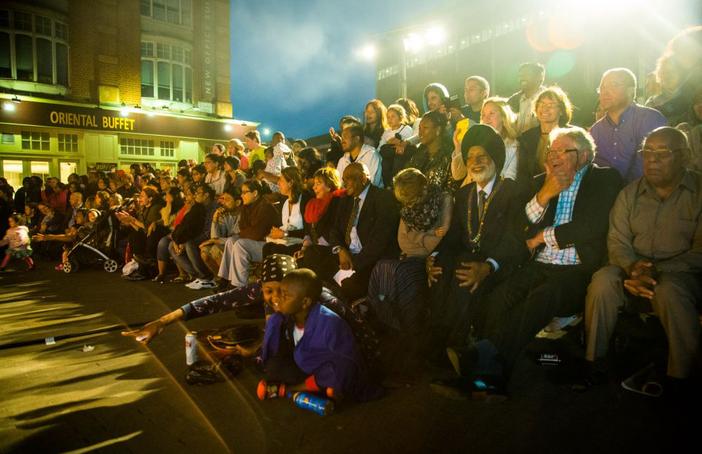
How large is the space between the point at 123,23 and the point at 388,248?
23614 millimetres

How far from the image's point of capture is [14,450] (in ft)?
10.0

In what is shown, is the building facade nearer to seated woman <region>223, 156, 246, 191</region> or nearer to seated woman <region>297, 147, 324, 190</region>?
seated woman <region>223, 156, 246, 191</region>

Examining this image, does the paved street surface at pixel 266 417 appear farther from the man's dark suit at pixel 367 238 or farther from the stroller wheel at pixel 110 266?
the stroller wheel at pixel 110 266

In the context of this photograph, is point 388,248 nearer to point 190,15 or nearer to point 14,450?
point 14,450

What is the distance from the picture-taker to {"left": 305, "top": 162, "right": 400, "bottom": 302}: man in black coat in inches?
202

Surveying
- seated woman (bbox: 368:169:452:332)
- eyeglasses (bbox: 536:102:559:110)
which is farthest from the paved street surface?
eyeglasses (bbox: 536:102:559:110)

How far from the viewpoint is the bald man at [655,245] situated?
3.47 metres

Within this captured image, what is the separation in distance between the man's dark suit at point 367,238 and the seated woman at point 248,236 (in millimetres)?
1955

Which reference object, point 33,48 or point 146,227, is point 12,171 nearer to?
point 33,48

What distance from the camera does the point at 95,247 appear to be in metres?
10.5

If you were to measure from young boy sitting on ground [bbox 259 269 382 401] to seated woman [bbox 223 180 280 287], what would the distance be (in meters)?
3.57

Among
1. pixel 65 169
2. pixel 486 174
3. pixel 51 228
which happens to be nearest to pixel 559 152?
pixel 486 174

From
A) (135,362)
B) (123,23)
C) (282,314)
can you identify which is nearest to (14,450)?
(135,362)

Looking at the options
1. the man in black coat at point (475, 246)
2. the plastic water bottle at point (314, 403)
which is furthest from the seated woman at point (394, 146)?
the plastic water bottle at point (314, 403)
